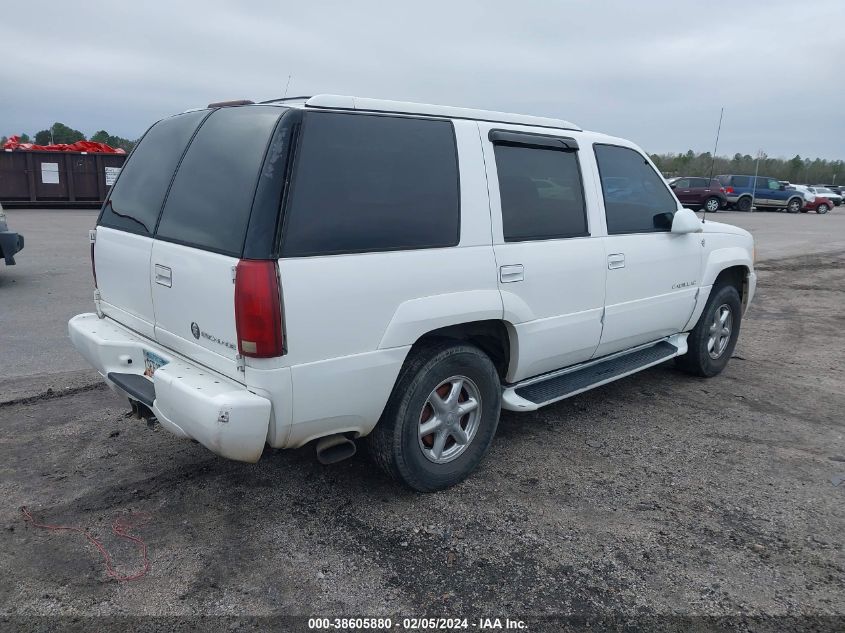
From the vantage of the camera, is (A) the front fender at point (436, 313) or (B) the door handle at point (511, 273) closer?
(A) the front fender at point (436, 313)

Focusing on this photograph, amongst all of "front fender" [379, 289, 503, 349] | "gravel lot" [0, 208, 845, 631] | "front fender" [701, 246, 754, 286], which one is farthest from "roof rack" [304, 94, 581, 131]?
"gravel lot" [0, 208, 845, 631]

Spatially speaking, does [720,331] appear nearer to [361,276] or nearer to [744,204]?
[361,276]

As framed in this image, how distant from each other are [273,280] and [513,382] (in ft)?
5.98

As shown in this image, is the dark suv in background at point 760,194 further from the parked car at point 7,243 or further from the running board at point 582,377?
the parked car at point 7,243

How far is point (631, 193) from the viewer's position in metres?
4.75

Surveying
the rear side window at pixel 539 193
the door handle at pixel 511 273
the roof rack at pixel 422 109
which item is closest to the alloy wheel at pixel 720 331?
the rear side window at pixel 539 193

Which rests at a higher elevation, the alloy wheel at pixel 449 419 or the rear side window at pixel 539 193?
the rear side window at pixel 539 193

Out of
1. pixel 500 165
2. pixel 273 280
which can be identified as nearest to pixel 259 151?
pixel 273 280

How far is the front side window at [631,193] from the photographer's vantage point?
454 centimetres

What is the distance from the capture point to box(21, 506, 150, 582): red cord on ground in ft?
9.55

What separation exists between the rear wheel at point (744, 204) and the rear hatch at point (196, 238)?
115ft

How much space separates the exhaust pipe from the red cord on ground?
35.2 inches

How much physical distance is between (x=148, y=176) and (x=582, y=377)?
295cm

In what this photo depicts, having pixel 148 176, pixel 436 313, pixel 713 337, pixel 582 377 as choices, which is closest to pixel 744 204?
pixel 713 337
